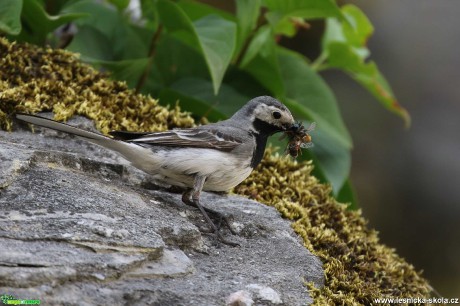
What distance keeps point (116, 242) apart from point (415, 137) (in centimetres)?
913

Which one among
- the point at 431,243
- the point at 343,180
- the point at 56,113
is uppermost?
the point at 56,113

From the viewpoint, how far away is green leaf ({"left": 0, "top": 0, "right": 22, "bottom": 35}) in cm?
514

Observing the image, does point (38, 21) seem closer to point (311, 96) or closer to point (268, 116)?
point (268, 116)

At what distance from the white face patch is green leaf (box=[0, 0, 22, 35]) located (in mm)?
1967

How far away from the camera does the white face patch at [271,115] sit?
5.22 meters

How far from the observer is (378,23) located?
12.8 metres

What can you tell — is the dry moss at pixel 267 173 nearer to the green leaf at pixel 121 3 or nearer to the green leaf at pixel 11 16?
the green leaf at pixel 11 16

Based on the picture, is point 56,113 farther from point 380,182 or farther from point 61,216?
point 380,182

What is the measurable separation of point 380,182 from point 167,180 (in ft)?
24.1

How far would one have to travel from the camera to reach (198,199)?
4723 millimetres

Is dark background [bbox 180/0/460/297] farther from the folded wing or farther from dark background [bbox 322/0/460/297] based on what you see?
the folded wing

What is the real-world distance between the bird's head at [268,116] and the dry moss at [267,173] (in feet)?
1.67

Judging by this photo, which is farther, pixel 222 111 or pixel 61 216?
pixel 222 111

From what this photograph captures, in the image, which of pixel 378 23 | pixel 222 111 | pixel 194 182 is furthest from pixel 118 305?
pixel 378 23
